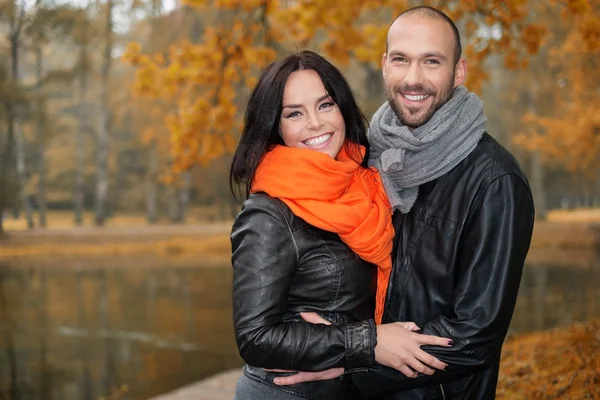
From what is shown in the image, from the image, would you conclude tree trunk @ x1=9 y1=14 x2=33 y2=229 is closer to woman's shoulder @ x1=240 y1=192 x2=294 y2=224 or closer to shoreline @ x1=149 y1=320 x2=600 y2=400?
shoreline @ x1=149 y1=320 x2=600 y2=400

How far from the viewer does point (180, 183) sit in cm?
1396

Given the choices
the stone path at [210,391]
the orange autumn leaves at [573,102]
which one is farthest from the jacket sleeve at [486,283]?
the orange autumn leaves at [573,102]

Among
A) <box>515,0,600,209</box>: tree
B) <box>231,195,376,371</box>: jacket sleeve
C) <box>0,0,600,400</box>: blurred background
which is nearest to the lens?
<box>231,195,376,371</box>: jacket sleeve

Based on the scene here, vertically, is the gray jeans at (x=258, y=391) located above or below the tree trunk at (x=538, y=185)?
below

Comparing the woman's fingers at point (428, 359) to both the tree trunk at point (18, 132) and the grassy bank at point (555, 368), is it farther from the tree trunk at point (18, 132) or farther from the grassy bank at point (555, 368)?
the tree trunk at point (18, 132)

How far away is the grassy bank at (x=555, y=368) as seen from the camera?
3057mm

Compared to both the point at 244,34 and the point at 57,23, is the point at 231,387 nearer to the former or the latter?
the point at 244,34

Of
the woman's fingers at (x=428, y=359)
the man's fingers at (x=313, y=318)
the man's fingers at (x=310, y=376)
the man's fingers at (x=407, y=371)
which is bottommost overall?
the man's fingers at (x=310, y=376)

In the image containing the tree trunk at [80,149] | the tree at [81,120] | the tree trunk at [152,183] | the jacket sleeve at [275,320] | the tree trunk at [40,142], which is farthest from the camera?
the tree trunk at [152,183]

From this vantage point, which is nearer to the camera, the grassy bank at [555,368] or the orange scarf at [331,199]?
the orange scarf at [331,199]

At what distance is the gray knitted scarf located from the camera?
1.64 metres

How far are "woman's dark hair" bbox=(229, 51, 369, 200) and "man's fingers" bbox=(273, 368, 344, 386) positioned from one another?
1.73 feet

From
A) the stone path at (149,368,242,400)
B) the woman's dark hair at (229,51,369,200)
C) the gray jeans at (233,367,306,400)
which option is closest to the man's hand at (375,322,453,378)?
the gray jeans at (233,367,306,400)

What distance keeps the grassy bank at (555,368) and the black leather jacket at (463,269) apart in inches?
65.5
